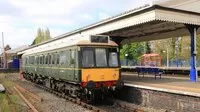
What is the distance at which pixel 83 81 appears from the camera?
49.5ft

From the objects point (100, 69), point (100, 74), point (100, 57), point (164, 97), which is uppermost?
point (100, 57)

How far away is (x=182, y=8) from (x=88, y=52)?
218 inches

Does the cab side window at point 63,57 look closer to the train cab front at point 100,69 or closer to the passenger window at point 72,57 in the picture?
the passenger window at point 72,57

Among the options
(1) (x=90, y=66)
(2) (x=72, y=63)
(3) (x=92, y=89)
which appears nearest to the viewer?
(3) (x=92, y=89)

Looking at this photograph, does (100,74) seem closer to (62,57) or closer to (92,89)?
(92,89)

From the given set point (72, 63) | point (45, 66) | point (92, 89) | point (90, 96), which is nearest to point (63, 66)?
point (72, 63)

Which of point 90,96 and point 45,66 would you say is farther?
point 45,66

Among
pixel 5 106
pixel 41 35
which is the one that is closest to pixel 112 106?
pixel 5 106

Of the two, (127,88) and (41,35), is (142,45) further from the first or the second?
(127,88)

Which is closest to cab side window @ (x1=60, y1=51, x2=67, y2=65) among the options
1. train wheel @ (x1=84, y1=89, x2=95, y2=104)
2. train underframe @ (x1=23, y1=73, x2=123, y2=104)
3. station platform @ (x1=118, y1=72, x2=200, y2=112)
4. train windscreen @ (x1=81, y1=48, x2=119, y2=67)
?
train underframe @ (x1=23, y1=73, x2=123, y2=104)

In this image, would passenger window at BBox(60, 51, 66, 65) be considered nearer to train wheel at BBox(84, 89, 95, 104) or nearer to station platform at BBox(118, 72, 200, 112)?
train wheel at BBox(84, 89, 95, 104)

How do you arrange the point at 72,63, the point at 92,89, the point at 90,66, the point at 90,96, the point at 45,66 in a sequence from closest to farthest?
the point at 92,89 < the point at 90,66 < the point at 90,96 < the point at 72,63 < the point at 45,66

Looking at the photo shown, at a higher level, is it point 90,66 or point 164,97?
point 90,66

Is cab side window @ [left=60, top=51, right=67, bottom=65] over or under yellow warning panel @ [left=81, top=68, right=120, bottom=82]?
over
